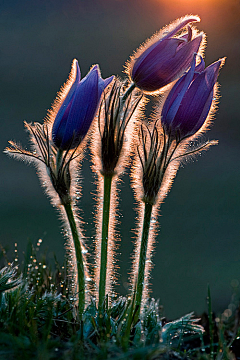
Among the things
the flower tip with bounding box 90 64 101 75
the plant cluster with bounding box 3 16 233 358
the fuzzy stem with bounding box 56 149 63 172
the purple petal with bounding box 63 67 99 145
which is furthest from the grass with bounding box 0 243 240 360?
the flower tip with bounding box 90 64 101 75

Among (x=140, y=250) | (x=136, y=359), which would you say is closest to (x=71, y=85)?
(x=140, y=250)

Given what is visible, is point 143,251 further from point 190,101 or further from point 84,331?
point 190,101

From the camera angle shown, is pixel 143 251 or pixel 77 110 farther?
pixel 143 251

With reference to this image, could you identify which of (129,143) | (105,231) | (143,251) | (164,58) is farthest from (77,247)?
(164,58)

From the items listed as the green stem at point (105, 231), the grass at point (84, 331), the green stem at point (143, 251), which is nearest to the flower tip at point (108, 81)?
the green stem at point (105, 231)

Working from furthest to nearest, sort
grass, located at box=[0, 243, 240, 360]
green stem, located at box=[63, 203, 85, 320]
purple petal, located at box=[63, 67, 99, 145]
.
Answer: green stem, located at box=[63, 203, 85, 320], purple petal, located at box=[63, 67, 99, 145], grass, located at box=[0, 243, 240, 360]

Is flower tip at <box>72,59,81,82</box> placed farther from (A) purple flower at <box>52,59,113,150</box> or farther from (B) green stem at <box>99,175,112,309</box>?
(B) green stem at <box>99,175,112,309</box>

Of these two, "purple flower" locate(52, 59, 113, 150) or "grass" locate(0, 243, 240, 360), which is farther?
"purple flower" locate(52, 59, 113, 150)

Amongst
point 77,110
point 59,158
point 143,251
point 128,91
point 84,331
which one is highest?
point 128,91
